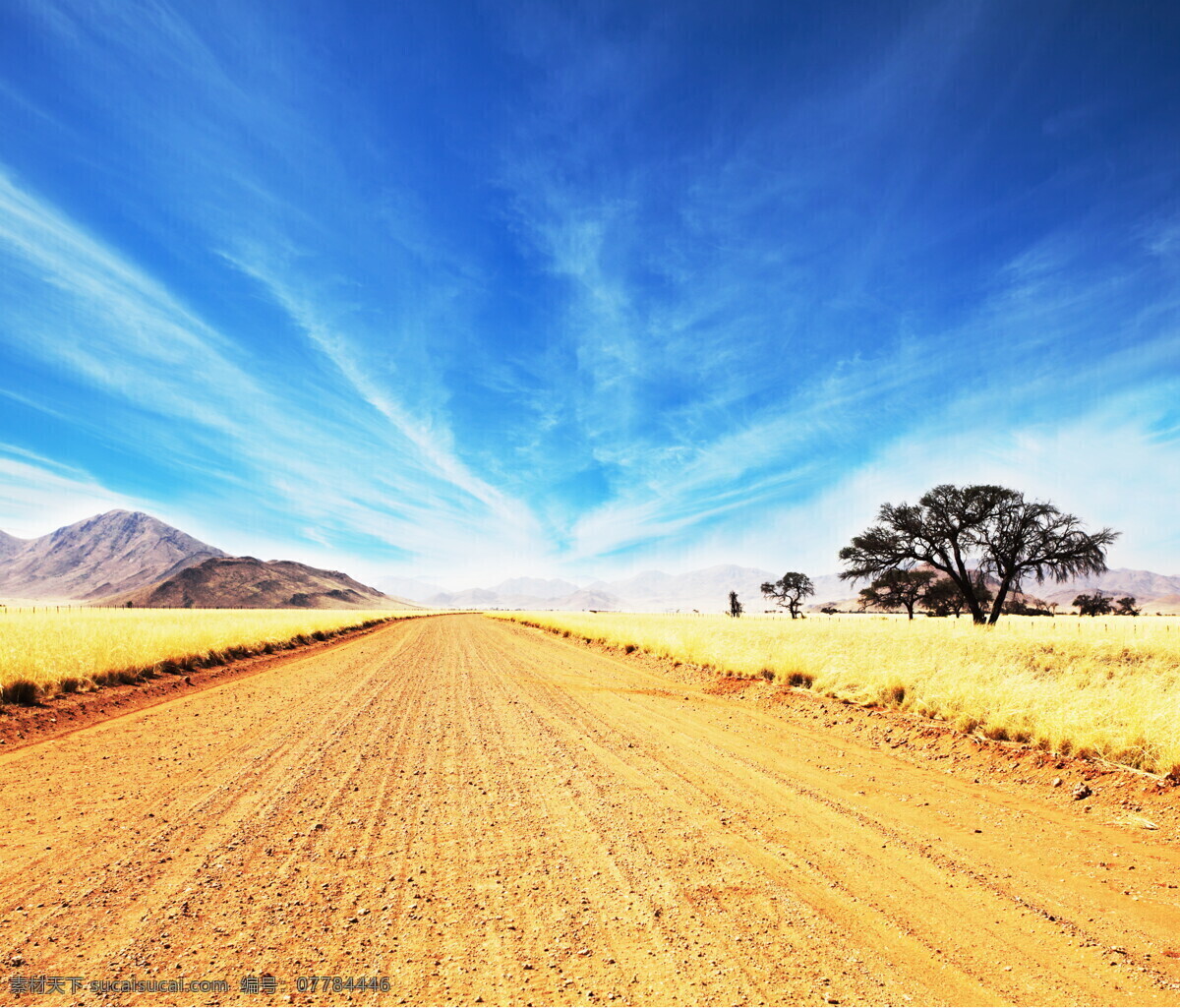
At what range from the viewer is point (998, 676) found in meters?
9.43

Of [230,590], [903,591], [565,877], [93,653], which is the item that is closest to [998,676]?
[565,877]

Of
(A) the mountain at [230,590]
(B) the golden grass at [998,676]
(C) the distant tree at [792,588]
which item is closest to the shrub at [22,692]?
(B) the golden grass at [998,676]

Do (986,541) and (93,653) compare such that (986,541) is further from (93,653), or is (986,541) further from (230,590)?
(230,590)

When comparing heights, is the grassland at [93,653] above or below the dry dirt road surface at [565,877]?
above

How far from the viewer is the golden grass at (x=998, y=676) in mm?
6363

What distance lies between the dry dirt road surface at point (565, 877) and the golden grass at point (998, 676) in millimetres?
1620

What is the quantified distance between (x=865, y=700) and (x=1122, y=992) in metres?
7.31

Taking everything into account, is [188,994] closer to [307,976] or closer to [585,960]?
[307,976]

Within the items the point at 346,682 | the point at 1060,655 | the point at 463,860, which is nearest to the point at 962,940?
the point at 463,860

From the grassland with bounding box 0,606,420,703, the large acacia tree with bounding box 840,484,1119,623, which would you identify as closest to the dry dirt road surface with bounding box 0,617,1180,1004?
the grassland with bounding box 0,606,420,703

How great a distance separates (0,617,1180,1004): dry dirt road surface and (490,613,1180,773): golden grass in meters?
1.62

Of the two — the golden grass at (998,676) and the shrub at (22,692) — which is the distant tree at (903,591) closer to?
the golden grass at (998,676)

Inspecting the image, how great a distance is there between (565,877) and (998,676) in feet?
31.0

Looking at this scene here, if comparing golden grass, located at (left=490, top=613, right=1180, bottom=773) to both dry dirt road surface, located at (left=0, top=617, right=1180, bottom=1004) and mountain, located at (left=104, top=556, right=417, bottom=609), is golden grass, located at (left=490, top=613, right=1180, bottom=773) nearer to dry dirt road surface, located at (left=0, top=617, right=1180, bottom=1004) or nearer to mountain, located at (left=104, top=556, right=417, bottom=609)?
dry dirt road surface, located at (left=0, top=617, right=1180, bottom=1004)
